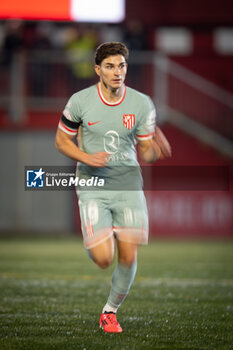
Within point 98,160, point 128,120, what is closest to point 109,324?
point 98,160

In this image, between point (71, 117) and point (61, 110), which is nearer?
point (71, 117)

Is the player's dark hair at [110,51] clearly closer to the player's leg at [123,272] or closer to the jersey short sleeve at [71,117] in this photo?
the jersey short sleeve at [71,117]

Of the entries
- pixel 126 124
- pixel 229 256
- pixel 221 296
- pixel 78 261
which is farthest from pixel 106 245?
pixel 229 256

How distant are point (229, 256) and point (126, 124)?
7798 mm

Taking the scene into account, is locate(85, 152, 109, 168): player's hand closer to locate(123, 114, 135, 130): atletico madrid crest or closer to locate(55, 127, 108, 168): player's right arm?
locate(55, 127, 108, 168): player's right arm

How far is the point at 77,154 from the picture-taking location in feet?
18.5

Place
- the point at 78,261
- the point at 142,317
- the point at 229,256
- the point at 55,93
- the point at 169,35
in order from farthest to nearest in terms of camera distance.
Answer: the point at 169,35 → the point at 55,93 → the point at 229,256 → the point at 78,261 → the point at 142,317

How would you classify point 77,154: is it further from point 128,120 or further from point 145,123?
point 145,123

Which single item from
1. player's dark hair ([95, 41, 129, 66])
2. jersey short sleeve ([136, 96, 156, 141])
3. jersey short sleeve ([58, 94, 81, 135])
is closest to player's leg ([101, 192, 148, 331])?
jersey short sleeve ([136, 96, 156, 141])

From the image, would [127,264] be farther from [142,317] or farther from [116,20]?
[116,20]

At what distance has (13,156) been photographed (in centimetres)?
1930

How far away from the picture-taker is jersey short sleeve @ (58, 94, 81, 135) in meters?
5.72

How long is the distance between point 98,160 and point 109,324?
1311 mm

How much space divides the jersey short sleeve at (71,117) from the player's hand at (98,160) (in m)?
0.34
